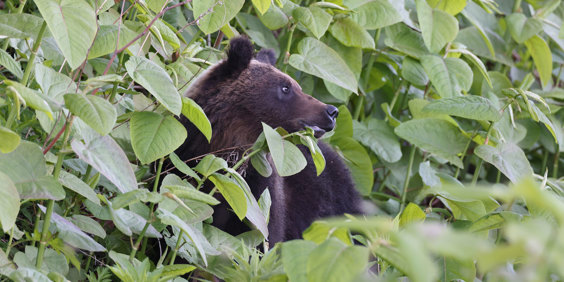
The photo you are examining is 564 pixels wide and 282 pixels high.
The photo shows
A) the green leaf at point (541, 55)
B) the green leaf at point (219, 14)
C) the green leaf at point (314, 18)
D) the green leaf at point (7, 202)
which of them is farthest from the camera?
the green leaf at point (541, 55)

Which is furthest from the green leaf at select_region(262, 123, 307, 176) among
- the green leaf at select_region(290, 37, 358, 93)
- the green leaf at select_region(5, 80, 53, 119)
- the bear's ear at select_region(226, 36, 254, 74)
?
the green leaf at select_region(290, 37, 358, 93)

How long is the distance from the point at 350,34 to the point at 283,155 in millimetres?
1530

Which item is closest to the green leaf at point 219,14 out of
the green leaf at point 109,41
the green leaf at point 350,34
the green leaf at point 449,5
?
the green leaf at point 109,41

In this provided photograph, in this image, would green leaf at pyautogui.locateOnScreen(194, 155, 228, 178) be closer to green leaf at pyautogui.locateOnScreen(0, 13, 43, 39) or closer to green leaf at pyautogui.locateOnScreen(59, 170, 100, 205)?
green leaf at pyautogui.locateOnScreen(59, 170, 100, 205)

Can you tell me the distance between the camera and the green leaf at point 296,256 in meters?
1.39

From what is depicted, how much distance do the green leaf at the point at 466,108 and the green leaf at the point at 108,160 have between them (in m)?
1.54

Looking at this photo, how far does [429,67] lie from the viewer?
11.6 ft

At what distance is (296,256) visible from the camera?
1.39 meters

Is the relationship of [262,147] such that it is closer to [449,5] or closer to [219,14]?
[219,14]

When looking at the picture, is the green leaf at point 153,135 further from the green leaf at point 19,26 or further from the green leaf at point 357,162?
the green leaf at point 357,162

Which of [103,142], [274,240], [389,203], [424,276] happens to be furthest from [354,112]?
[424,276]

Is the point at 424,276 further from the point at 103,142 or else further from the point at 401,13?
the point at 401,13

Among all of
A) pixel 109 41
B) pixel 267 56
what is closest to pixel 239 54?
pixel 267 56

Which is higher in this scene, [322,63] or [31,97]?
[31,97]
